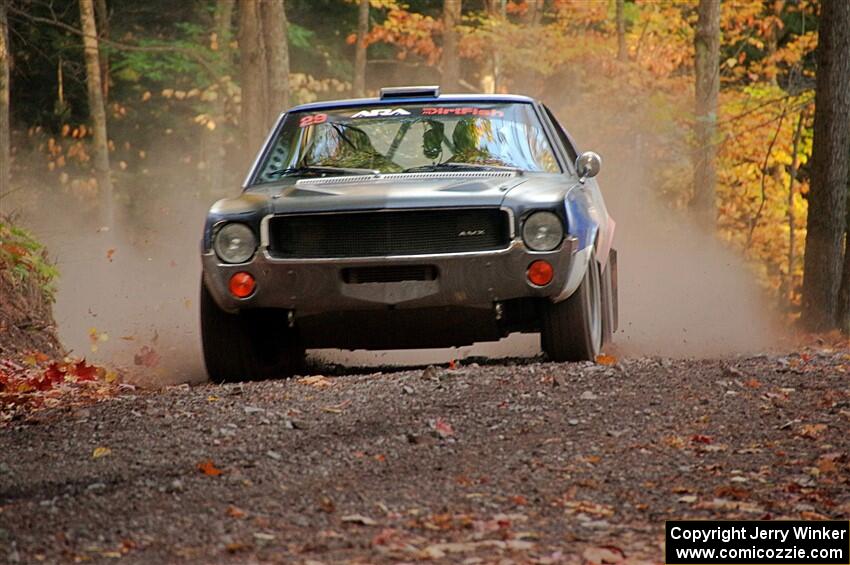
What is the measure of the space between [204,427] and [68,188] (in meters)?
30.7

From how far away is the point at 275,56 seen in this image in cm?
2019

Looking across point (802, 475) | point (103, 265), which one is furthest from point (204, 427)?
point (103, 265)

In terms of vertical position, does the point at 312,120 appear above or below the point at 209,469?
above

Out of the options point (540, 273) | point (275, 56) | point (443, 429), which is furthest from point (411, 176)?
point (275, 56)

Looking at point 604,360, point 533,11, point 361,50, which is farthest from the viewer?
point 361,50

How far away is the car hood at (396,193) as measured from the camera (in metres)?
7.96

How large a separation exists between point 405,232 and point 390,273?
247 millimetres

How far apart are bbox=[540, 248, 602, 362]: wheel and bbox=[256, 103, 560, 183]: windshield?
3.18 ft

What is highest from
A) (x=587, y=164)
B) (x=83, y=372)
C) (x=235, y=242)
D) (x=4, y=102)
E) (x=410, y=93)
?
(x=410, y=93)

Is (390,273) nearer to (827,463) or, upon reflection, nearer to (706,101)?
(827,463)

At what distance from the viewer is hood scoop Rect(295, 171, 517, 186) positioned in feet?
27.8

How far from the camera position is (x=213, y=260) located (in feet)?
26.9

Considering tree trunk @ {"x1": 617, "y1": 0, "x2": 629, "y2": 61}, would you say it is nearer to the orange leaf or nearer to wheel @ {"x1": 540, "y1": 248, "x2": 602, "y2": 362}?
the orange leaf

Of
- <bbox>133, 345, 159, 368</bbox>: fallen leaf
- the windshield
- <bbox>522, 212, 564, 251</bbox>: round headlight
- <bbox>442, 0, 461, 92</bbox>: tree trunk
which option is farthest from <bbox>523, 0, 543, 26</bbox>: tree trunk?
<bbox>522, 212, 564, 251</bbox>: round headlight
